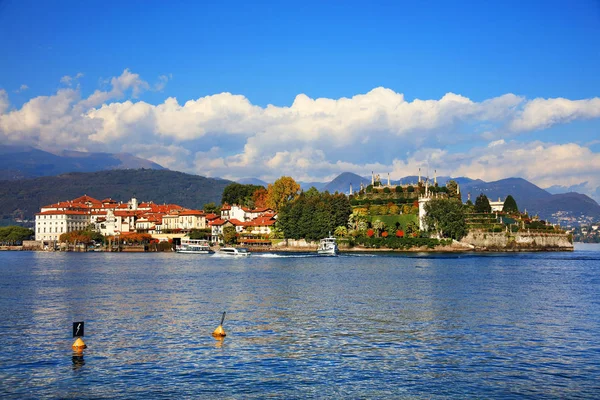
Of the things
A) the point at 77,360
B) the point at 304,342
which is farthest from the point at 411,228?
the point at 77,360

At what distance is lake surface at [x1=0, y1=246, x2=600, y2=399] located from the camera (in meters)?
19.6

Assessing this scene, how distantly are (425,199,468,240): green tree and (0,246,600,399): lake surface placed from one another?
69187 millimetres

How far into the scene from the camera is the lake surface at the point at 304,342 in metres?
19.6

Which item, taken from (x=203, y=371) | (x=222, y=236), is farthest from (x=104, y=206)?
(x=203, y=371)

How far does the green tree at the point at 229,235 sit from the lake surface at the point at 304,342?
9273 centimetres

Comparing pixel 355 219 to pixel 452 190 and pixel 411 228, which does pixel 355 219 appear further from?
pixel 452 190

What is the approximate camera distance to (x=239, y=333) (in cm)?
2808

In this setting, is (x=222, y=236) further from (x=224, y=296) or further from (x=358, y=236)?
(x=224, y=296)

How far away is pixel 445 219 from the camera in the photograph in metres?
117

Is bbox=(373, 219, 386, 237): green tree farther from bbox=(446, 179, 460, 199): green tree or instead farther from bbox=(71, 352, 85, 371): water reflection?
bbox=(71, 352, 85, 371): water reflection

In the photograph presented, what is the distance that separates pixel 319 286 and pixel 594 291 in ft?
65.3

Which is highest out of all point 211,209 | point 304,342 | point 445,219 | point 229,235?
point 211,209

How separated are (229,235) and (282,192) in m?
22.8

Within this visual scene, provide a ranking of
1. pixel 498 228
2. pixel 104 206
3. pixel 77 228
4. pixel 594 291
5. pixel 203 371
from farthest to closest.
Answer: pixel 104 206, pixel 77 228, pixel 498 228, pixel 594 291, pixel 203 371
